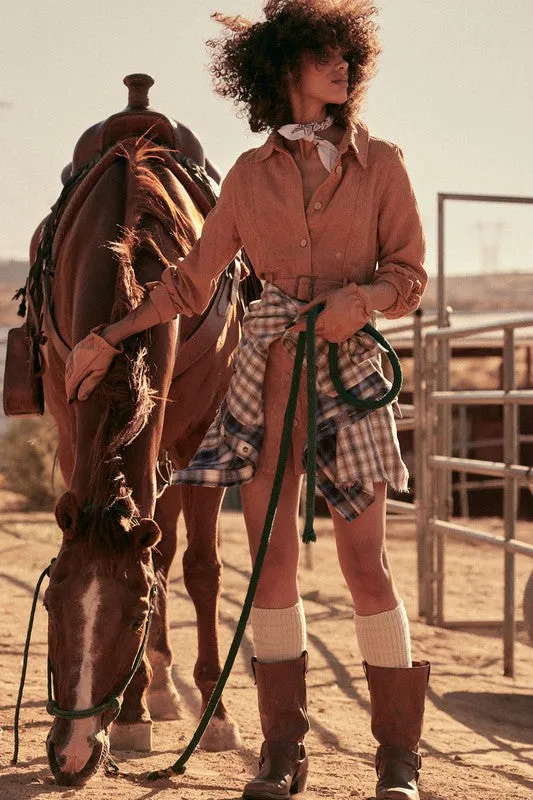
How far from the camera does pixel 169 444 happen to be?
11.9 ft

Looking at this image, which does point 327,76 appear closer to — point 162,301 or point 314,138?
point 314,138

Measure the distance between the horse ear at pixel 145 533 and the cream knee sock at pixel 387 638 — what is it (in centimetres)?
52

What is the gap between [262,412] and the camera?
2756 millimetres

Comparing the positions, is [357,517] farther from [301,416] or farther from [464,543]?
[464,543]

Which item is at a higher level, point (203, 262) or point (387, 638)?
point (203, 262)

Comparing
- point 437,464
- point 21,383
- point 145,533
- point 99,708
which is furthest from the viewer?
point 437,464

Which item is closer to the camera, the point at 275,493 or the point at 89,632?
the point at 89,632

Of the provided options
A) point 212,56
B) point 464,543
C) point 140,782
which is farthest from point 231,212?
point 464,543

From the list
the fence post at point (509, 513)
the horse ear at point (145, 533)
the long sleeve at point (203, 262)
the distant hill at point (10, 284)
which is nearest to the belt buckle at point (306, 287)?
the long sleeve at point (203, 262)

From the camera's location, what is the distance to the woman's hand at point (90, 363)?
9.08 ft

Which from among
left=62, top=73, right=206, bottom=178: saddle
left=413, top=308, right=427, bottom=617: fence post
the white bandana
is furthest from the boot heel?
left=413, top=308, right=427, bottom=617: fence post

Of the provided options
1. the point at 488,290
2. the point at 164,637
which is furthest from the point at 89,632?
the point at 488,290

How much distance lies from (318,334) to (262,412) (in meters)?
0.24

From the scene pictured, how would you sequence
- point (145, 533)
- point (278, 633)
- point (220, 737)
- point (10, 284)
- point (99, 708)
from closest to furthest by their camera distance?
point (99, 708), point (145, 533), point (278, 633), point (220, 737), point (10, 284)
